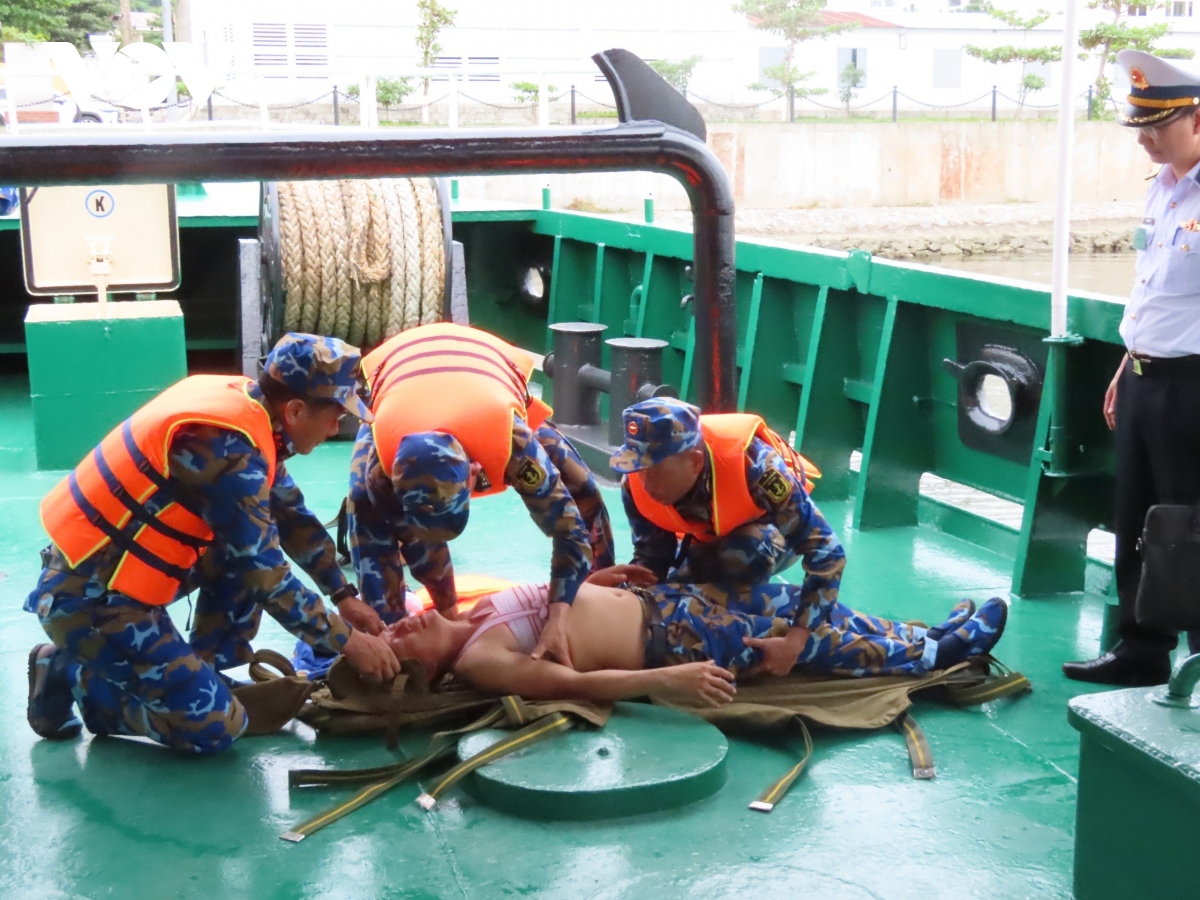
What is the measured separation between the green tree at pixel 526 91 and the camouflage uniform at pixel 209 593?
946 inches

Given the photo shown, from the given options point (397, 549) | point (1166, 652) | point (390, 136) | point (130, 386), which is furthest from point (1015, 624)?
point (130, 386)

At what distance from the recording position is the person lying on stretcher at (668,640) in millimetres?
3748

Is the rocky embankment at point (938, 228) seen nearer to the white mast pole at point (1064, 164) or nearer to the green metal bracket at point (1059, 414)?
the green metal bracket at point (1059, 414)

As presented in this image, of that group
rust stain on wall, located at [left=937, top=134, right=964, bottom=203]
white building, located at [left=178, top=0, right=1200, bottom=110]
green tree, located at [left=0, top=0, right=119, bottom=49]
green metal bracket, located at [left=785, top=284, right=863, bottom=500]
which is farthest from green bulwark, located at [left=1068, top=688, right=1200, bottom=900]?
green tree, located at [left=0, top=0, right=119, bottom=49]

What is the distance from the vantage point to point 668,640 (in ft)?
12.9

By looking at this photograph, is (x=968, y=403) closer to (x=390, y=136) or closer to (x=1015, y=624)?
(x=1015, y=624)

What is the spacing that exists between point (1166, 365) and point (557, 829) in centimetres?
214

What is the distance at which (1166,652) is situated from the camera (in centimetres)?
415

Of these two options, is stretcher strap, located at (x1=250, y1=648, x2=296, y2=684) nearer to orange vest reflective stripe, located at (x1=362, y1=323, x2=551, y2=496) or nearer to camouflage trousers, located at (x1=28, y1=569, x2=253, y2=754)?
camouflage trousers, located at (x1=28, y1=569, x2=253, y2=754)

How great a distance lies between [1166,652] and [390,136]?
2.75 metres

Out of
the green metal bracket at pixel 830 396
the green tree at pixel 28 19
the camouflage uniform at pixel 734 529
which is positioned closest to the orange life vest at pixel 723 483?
the camouflage uniform at pixel 734 529

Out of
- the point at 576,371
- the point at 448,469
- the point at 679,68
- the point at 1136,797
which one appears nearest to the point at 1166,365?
the point at 1136,797

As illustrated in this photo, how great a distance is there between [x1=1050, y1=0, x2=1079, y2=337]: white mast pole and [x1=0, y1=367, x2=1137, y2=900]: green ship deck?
1.28m

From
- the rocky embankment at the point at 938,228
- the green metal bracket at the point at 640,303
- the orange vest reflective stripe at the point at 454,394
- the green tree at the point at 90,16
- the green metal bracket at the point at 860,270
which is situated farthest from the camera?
the green tree at the point at 90,16
